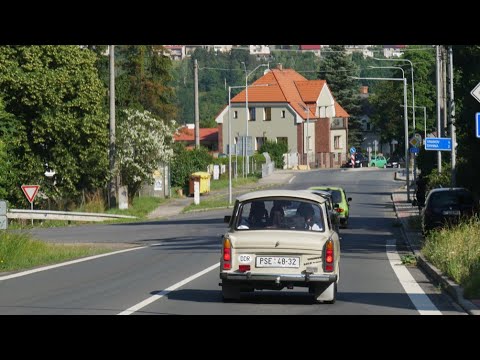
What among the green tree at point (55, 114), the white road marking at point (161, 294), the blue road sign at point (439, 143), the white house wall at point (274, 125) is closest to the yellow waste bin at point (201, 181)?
the green tree at point (55, 114)

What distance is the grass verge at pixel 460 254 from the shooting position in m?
18.3

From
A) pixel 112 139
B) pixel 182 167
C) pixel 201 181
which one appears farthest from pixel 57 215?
pixel 182 167

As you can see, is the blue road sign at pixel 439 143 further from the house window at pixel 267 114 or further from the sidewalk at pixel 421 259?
the house window at pixel 267 114

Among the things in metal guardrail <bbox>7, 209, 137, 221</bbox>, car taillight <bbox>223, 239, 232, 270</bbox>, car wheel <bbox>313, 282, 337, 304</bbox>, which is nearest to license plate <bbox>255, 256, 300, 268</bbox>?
car taillight <bbox>223, 239, 232, 270</bbox>

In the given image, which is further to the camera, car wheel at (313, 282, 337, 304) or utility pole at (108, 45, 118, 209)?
utility pole at (108, 45, 118, 209)

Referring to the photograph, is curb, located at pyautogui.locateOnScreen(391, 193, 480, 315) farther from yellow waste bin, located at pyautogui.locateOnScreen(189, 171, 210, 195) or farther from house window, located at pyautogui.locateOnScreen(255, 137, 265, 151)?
house window, located at pyautogui.locateOnScreen(255, 137, 265, 151)

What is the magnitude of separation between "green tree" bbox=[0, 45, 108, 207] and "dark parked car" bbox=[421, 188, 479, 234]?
2371cm

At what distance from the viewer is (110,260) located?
2788cm

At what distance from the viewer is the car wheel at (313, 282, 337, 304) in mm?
17016

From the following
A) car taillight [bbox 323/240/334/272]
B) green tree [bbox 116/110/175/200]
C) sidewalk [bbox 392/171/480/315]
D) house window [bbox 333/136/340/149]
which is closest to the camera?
sidewalk [bbox 392/171/480/315]
